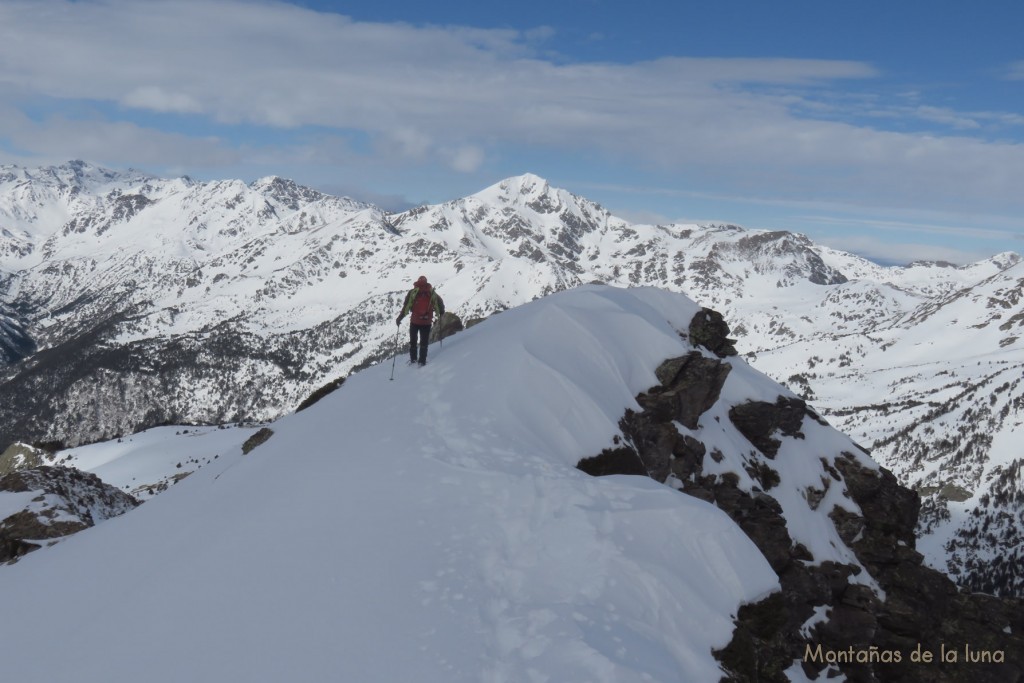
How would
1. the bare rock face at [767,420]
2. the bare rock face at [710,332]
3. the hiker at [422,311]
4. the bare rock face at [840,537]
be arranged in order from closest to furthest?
1. the bare rock face at [840,537]
2. the hiker at [422,311]
3. the bare rock face at [710,332]
4. the bare rock face at [767,420]

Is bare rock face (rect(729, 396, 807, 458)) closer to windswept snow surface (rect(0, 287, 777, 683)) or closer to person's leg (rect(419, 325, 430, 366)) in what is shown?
windswept snow surface (rect(0, 287, 777, 683))

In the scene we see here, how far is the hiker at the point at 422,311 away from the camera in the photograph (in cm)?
2480

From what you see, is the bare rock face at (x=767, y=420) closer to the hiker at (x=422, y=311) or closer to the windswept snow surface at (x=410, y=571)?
the windswept snow surface at (x=410, y=571)

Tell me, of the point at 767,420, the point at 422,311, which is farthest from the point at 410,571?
the point at 767,420

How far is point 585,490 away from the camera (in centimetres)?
1442

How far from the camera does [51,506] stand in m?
20.0

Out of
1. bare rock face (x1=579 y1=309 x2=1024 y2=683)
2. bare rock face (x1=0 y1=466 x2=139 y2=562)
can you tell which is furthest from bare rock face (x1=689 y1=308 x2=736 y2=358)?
bare rock face (x1=0 y1=466 x2=139 y2=562)

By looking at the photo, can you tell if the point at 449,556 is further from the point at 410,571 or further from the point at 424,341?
the point at 424,341

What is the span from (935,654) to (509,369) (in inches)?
1090

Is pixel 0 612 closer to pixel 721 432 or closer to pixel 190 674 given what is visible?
pixel 190 674

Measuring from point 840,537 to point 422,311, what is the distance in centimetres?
2471

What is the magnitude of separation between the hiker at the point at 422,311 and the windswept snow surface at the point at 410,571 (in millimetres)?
5903

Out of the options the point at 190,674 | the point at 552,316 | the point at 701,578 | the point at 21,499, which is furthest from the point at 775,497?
the point at 21,499

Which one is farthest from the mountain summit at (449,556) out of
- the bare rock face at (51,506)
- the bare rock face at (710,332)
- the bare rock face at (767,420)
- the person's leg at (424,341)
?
the bare rock face at (767,420)
